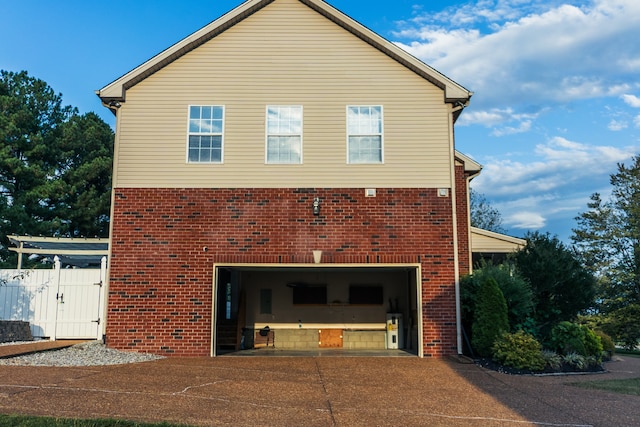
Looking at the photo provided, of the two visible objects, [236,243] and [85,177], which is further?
[85,177]

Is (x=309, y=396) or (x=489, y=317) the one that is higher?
(x=489, y=317)

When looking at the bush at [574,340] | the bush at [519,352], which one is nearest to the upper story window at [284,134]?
the bush at [519,352]

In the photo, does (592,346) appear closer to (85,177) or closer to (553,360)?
(553,360)

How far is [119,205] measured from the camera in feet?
42.4

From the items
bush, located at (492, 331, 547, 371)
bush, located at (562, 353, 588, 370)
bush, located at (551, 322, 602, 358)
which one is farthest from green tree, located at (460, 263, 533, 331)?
bush, located at (562, 353, 588, 370)

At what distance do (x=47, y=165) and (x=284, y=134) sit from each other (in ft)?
60.9

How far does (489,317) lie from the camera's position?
12.0m

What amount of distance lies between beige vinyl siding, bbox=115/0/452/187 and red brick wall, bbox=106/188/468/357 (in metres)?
0.42

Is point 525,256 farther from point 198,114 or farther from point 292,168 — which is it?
point 198,114

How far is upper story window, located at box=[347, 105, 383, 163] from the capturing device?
13.3m

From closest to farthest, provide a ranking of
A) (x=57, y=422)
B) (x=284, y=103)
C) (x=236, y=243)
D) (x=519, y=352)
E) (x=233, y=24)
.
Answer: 1. (x=57, y=422)
2. (x=519, y=352)
3. (x=236, y=243)
4. (x=284, y=103)
5. (x=233, y=24)

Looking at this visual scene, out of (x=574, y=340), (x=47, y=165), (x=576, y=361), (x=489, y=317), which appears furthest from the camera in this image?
(x=47, y=165)

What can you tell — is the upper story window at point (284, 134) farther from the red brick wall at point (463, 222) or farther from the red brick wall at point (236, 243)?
the red brick wall at point (463, 222)

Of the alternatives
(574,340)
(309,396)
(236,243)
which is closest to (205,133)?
(236,243)
